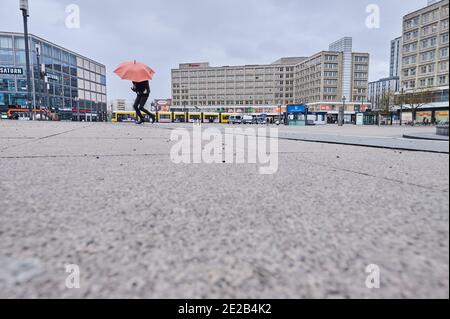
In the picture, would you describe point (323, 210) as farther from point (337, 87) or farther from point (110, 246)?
point (337, 87)

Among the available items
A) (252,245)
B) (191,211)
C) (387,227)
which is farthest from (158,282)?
(387,227)

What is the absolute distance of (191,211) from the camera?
4.56 ft

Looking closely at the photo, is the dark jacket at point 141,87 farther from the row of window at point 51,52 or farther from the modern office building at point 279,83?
the modern office building at point 279,83

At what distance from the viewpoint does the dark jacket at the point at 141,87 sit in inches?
587

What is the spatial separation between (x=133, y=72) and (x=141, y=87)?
1138mm

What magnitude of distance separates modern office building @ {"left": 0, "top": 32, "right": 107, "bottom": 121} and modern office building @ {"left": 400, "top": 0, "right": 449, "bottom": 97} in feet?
225

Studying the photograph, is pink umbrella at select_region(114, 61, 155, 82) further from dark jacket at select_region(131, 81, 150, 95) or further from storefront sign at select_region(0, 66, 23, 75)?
storefront sign at select_region(0, 66, 23, 75)

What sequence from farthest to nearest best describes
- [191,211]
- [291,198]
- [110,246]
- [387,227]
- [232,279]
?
[291,198]
[191,211]
[387,227]
[110,246]
[232,279]

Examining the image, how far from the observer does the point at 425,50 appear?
56094 mm

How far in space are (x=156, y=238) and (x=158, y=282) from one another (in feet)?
0.98

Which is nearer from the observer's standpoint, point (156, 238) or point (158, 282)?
point (158, 282)

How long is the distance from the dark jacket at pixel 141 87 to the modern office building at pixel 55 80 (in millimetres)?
39089
